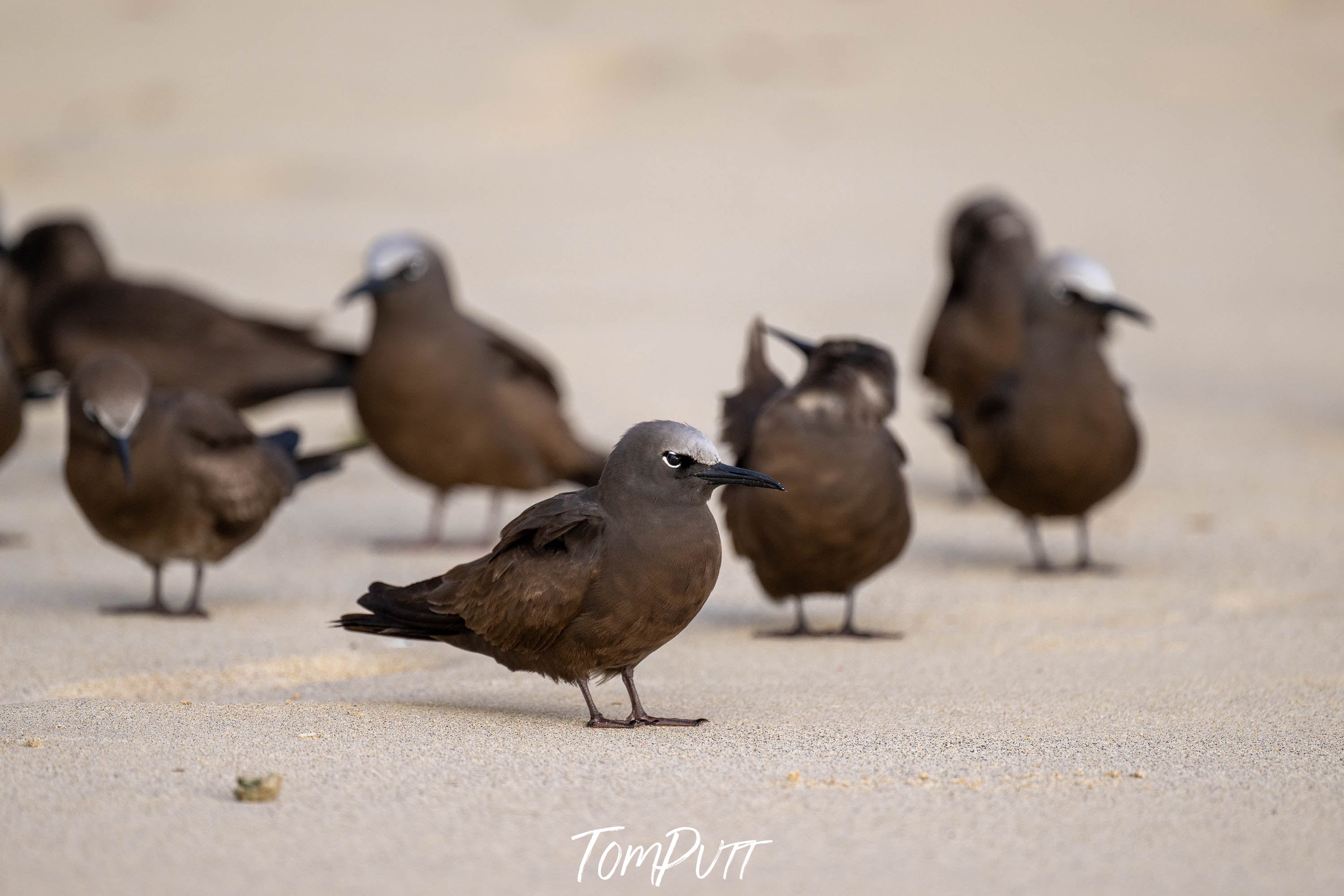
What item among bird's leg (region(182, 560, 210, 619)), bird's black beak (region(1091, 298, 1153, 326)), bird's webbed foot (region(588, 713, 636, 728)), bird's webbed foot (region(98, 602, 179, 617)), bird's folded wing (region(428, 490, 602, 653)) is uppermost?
bird's black beak (region(1091, 298, 1153, 326))

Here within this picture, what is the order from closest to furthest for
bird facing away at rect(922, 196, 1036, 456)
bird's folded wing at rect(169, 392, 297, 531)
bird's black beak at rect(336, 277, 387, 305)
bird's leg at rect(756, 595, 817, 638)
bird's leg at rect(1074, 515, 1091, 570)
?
1. bird's leg at rect(756, 595, 817, 638)
2. bird's folded wing at rect(169, 392, 297, 531)
3. bird's leg at rect(1074, 515, 1091, 570)
4. bird's black beak at rect(336, 277, 387, 305)
5. bird facing away at rect(922, 196, 1036, 456)

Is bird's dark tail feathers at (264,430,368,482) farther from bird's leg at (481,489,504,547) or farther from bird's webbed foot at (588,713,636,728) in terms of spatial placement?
bird's webbed foot at (588,713,636,728)

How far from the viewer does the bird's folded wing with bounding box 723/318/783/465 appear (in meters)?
6.31

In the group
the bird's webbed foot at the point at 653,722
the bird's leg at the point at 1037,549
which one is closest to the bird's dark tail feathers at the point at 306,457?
the bird's webbed foot at the point at 653,722

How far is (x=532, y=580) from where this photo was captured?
4582 millimetres

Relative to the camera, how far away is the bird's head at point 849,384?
19.8 feet

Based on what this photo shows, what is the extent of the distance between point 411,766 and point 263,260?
11.0 m

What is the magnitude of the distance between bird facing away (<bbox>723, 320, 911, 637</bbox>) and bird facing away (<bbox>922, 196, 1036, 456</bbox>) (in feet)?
9.70

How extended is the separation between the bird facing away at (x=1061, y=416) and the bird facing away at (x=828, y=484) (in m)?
1.11

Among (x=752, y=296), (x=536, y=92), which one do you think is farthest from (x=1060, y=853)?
(x=536, y=92)

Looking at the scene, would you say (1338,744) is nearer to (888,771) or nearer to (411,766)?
(888,771)

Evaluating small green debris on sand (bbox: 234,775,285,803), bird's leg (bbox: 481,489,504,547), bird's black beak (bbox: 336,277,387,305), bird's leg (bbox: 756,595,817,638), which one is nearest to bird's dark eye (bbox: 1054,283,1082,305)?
bird's leg (bbox: 756,595,817,638)

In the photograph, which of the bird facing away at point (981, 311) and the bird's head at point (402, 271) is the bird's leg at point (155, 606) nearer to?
the bird's head at point (402, 271)
